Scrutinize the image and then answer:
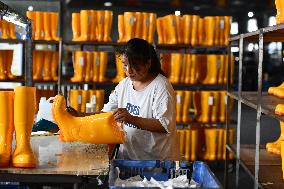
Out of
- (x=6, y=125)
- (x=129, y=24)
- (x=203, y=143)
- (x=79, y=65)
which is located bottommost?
(x=203, y=143)

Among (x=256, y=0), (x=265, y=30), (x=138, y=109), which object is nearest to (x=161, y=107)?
(x=138, y=109)

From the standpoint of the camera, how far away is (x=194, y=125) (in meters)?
7.22

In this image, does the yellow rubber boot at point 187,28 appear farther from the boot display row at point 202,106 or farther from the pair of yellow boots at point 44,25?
the pair of yellow boots at point 44,25

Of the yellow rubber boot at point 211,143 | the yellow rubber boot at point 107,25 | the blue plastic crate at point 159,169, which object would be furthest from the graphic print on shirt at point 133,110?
the yellow rubber boot at point 211,143

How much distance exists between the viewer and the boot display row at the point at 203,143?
7.06 metres

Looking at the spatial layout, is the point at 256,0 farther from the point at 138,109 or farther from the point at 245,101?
the point at 138,109

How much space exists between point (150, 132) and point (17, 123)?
1000 mm

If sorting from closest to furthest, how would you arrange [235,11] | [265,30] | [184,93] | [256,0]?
[265,30] → [184,93] → [256,0] → [235,11]

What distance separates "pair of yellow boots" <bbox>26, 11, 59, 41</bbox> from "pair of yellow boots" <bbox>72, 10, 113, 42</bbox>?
32 centimetres

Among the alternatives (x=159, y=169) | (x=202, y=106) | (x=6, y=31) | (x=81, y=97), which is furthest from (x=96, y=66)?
(x=159, y=169)

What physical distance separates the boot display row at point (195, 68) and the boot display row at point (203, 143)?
747 mm

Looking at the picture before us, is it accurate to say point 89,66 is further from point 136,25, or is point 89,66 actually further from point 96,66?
point 136,25

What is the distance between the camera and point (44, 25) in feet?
22.9

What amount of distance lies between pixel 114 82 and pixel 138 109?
380 centimetres
